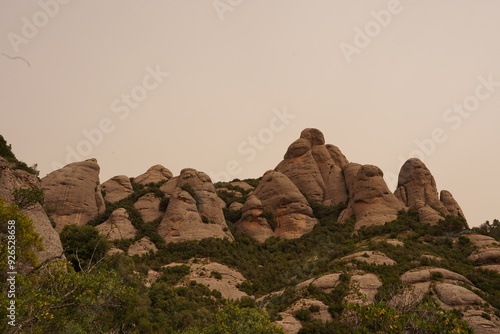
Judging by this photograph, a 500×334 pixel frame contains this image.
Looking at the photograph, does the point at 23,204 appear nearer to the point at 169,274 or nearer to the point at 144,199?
the point at 169,274

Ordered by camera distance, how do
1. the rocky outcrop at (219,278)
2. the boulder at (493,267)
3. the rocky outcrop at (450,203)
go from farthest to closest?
the rocky outcrop at (450,203)
the rocky outcrop at (219,278)
the boulder at (493,267)

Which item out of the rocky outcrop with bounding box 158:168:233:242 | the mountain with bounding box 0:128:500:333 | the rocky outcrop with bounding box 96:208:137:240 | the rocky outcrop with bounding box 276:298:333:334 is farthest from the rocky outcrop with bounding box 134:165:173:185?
the rocky outcrop with bounding box 276:298:333:334

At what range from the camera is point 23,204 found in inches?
1172

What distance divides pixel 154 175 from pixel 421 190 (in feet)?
167

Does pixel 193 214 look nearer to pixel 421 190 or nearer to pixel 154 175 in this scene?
pixel 154 175

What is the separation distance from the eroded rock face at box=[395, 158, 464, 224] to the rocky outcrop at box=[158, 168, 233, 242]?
30479mm

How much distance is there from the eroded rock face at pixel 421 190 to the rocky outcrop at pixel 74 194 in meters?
48.3

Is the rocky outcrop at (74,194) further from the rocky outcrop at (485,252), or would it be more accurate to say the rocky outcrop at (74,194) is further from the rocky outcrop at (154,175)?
the rocky outcrop at (485,252)

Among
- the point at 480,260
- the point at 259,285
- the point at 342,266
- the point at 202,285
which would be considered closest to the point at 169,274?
the point at 202,285

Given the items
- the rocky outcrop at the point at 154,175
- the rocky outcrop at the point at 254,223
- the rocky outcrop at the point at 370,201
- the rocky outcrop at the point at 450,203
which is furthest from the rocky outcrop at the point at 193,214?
the rocky outcrop at the point at 450,203

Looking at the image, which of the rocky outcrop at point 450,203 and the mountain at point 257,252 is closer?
the mountain at point 257,252

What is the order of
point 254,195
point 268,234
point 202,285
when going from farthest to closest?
point 254,195 < point 268,234 < point 202,285

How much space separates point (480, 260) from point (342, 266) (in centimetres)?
1536

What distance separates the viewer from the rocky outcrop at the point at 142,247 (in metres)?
52.6
